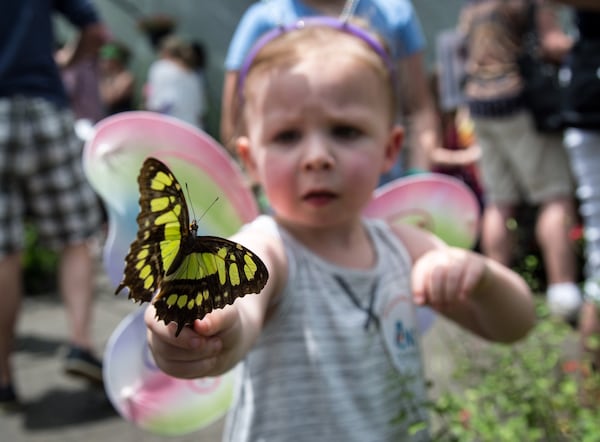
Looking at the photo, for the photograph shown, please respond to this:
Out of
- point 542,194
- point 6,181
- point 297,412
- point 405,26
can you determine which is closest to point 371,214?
point 297,412

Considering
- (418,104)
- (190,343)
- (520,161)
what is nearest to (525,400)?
(190,343)

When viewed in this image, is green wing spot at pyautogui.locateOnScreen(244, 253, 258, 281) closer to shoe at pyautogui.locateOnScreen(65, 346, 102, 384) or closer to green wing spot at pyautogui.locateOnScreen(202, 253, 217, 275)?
green wing spot at pyautogui.locateOnScreen(202, 253, 217, 275)

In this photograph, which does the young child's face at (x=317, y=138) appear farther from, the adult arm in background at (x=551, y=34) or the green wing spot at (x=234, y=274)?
the adult arm in background at (x=551, y=34)

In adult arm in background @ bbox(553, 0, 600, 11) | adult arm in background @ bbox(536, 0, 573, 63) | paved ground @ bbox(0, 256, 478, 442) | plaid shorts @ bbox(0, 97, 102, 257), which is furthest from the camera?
adult arm in background @ bbox(536, 0, 573, 63)

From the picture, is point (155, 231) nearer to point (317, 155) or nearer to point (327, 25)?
point (317, 155)

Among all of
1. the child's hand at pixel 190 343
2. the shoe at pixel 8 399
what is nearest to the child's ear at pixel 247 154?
the child's hand at pixel 190 343

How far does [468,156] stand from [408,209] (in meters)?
Result: 3.82

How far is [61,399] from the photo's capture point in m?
3.65

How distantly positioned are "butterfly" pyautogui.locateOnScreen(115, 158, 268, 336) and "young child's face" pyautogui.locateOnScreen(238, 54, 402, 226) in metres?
0.60

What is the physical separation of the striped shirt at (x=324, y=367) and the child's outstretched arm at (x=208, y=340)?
212mm

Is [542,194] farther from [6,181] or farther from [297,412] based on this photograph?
[297,412]

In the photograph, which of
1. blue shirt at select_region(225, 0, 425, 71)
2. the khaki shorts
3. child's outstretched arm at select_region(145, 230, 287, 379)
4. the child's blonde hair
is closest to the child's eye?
the child's blonde hair

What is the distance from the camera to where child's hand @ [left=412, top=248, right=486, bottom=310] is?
5.11 ft

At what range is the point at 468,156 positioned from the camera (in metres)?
5.73
